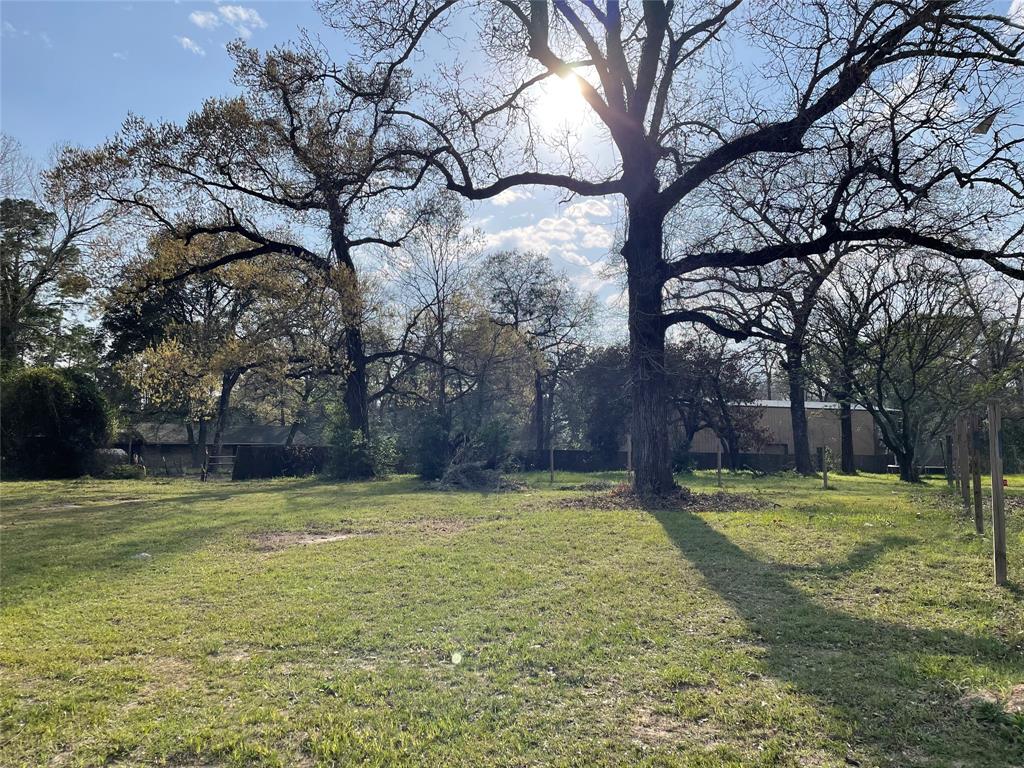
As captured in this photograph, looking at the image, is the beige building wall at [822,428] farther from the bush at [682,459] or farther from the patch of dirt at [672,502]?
the patch of dirt at [672,502]

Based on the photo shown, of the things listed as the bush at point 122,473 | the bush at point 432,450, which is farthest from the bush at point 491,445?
the bush at point 122,473

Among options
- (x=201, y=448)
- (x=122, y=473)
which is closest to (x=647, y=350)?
(x=122, y=473)

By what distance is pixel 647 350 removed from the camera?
12.7 meters

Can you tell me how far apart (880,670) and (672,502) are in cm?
870

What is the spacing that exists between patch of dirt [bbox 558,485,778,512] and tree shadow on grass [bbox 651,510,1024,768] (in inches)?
237

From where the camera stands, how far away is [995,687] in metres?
3.46

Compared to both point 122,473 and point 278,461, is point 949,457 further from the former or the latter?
point 122,473

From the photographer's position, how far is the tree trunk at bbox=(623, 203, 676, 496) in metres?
12.7

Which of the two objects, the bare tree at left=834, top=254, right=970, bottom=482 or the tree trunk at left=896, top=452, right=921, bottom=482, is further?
the tree trunk at left=896, top=452, right=921, bottom=482

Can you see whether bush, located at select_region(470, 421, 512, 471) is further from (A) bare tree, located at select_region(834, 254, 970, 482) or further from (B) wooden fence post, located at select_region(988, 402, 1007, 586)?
(B) wooden fence post, located at select_region(988, 402, 1007, 586)

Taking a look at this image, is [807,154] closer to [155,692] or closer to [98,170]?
[155,692]

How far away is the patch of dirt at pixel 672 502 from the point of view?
39.1 ft

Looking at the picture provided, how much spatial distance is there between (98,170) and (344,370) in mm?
8881

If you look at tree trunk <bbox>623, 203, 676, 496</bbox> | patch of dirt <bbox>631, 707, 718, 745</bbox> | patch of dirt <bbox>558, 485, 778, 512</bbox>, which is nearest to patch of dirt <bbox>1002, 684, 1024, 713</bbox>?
patch of dirt <bbox>631, 707, 718, 745</bbox>
